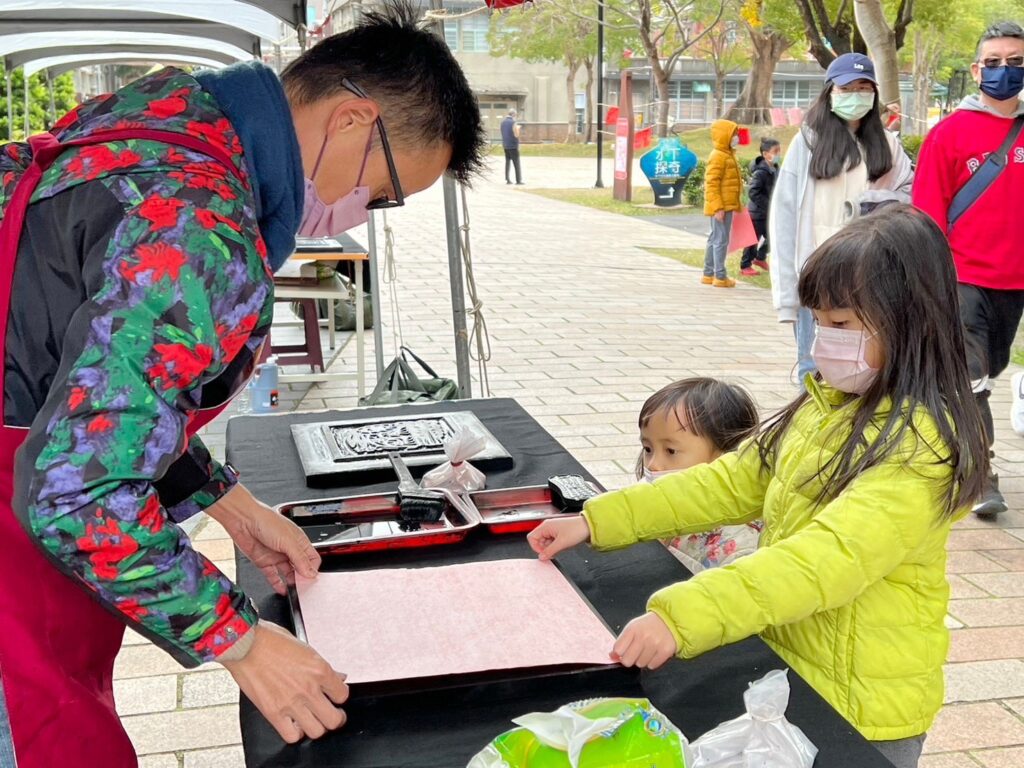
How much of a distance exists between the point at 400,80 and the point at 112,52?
8622mm

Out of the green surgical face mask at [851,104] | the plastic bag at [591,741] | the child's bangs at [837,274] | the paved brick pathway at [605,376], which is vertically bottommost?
the paved brick pathway at [605,376]

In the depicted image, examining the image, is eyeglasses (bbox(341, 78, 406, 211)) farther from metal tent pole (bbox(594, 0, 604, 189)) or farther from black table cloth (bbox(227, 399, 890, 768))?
metal tent pole (bbox(594, 0, 604, 189))

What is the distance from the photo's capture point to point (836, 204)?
4.02 m

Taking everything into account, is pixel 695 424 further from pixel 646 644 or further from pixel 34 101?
pixel 34 101

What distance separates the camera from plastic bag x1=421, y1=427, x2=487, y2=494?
70.8 inches

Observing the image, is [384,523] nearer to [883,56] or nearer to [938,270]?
[938,270]

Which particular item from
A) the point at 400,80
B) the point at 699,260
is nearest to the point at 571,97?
the point at 699,260

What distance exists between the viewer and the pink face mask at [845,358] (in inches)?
56.6

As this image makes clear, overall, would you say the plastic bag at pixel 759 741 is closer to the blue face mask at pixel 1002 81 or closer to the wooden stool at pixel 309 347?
the blue face mask at pixel 1002 81

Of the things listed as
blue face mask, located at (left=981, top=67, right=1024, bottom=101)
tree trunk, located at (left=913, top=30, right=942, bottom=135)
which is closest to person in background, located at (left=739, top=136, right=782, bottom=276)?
blue face mask, located at (left=981, top=67, right=1024, bottom=101)


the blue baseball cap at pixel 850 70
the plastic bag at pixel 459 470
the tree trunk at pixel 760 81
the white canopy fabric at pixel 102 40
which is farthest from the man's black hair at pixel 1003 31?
the tree trunk at pixel 760 81

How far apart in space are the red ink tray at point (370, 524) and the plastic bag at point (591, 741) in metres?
0.63

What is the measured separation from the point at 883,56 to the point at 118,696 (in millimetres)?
7340

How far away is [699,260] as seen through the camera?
11.1 metres
